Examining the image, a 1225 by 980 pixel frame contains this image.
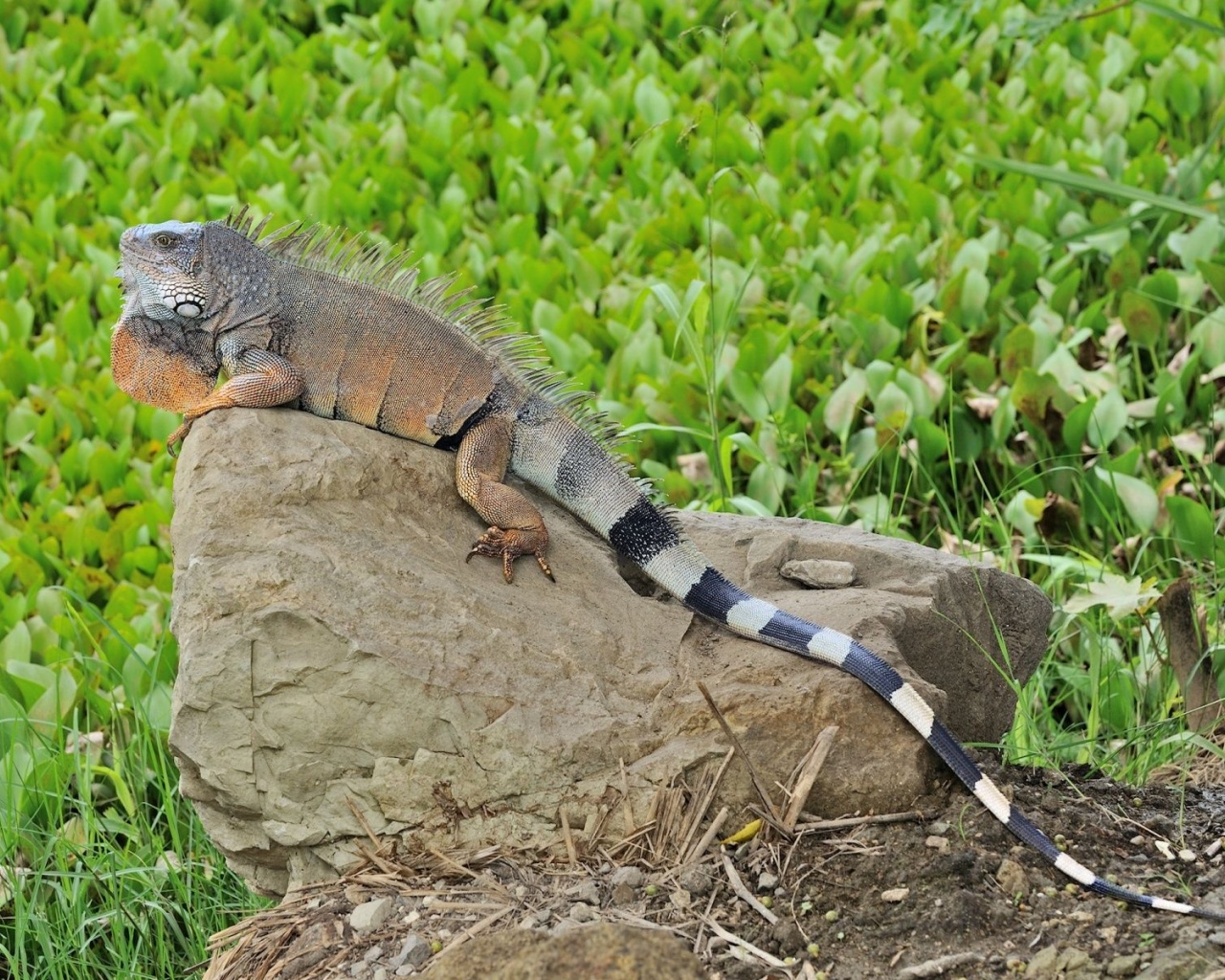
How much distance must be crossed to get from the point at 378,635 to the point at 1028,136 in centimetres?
570

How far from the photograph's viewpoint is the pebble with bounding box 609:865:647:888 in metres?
3.56

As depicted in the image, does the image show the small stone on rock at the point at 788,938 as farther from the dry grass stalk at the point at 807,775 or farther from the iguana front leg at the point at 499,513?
the iguana front leg at the point at 499,513

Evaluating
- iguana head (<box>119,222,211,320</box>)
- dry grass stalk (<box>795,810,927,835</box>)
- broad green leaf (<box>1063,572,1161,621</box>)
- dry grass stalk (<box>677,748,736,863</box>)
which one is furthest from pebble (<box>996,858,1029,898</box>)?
iguana head (<box>119,222,211,320</box>)

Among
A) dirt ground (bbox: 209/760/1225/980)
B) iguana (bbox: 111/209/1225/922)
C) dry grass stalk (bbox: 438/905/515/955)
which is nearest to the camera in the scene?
dirt ground (bbox: 209/760/1225/980)

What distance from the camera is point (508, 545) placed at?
13.6 ft

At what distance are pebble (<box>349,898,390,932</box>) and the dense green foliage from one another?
3.50ft

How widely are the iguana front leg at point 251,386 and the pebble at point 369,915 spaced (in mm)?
1415

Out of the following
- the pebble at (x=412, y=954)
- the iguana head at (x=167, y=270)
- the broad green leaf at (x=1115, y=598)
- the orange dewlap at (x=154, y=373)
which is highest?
the iguana head at (x=167, y=270)

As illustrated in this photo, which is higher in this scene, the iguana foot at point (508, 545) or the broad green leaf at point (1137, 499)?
the iguana foot at point (508, 545)

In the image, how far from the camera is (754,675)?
390cm

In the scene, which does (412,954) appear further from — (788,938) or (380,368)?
(380,368)

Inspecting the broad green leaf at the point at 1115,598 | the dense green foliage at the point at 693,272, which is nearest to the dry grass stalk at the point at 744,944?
the dense green foliage at the point at 693,272

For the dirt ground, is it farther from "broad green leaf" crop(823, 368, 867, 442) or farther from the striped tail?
"broad green leaf" crop(823, 368, 867, 442)

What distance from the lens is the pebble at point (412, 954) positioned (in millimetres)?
3340
